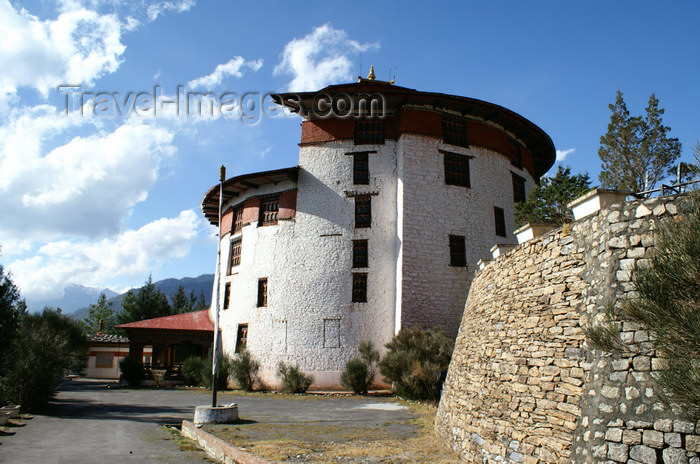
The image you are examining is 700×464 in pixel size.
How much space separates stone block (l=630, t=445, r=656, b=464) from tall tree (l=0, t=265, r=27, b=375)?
18416 mm

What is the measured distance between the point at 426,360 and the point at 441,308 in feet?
14.8

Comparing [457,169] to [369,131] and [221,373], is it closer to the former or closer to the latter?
[369,131]

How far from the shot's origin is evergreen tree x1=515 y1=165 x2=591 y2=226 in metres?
16.1

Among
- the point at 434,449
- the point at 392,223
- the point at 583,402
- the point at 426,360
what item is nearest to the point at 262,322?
the point at 392,223

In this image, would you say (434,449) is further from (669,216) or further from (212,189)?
(212,189)

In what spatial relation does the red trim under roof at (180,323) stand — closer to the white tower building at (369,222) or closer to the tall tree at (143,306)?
the white tower building at (369,222)

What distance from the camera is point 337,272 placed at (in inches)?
926

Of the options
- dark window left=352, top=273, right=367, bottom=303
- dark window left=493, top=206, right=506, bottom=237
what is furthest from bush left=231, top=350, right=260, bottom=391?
dark window left=493, top=206, right=506, bottom=237

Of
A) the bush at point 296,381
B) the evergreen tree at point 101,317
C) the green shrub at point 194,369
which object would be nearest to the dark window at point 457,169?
the bush at point 296,381

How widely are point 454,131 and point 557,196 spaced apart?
31.3 ft

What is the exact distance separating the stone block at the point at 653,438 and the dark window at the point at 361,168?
20.0 metres

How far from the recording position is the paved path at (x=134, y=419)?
9812 mm

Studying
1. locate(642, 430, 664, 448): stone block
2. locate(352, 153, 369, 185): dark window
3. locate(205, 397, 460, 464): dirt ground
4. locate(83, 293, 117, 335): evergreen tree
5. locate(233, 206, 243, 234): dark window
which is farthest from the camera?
locate(83, 293, 117, 335): evergreen tree

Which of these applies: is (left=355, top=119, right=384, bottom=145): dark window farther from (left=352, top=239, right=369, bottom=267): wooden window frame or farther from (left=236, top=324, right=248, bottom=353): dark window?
(left=236, top=324, right=248, bottom=353): dark window
